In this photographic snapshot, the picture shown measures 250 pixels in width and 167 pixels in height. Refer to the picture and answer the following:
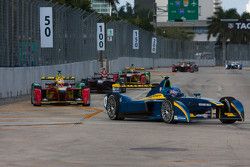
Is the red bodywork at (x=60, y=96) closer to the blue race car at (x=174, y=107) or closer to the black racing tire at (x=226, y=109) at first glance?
the blue race car at (x=174, y=107)

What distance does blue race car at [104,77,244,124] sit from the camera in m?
17.8

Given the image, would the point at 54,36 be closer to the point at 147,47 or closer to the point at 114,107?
the point at 114,107

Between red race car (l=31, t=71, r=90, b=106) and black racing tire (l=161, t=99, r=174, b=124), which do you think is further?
red race car (l=31, t=71, r=90, b=106)

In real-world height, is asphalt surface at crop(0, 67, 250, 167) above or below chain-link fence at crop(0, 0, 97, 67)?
below

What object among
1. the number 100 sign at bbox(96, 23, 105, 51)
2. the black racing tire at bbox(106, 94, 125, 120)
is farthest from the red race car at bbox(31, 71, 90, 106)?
the number 100 sign at bbox(96, 23, 105, 51)

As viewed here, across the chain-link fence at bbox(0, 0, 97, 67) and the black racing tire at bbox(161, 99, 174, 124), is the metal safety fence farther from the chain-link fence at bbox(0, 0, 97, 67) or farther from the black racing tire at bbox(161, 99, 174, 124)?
the black racing tire at bbox(161, 99, 174, 124)

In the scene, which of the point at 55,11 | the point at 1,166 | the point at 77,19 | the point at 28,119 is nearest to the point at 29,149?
the point at 1,166

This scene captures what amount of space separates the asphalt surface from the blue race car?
0.23m

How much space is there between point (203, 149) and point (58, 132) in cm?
397

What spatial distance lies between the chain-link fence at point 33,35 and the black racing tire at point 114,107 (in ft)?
36.7

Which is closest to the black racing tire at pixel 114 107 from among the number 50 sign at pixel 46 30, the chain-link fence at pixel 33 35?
the chain-link fence at pixel 33 35

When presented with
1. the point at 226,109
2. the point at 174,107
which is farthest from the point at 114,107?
the point at 226,109

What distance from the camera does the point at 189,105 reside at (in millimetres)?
18000

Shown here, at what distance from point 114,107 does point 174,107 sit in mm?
2377
